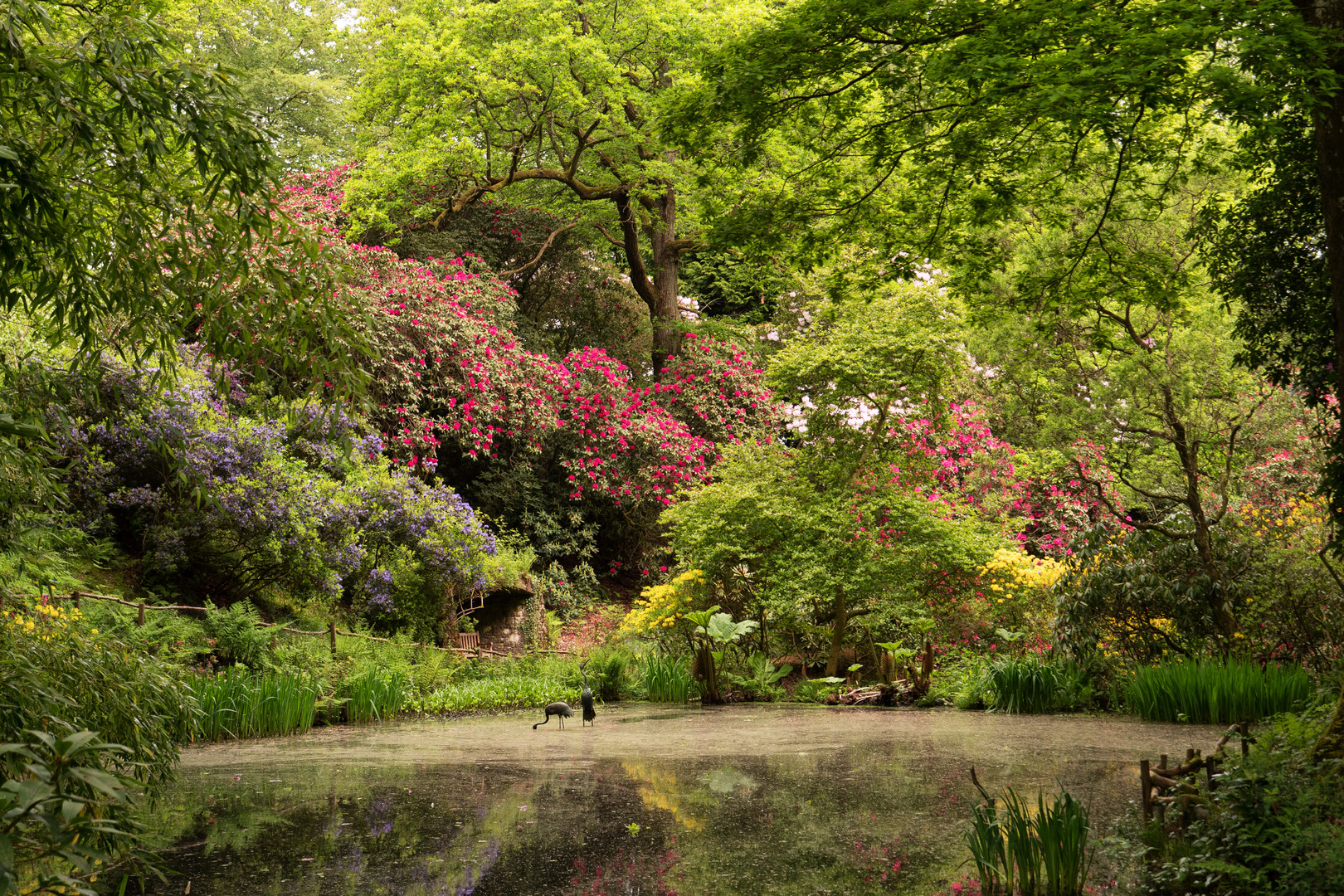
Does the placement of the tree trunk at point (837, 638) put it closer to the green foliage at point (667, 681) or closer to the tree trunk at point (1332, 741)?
the green foliage at point (667, 681)

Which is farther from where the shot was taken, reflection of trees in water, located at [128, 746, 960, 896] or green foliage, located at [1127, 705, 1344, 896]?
reflection of trees in water, located at [128, 746, 960, 896]

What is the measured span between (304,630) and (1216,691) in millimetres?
8631

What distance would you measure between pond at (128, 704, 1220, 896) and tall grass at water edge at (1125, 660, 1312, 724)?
19 centimetres

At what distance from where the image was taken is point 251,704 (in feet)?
25.8

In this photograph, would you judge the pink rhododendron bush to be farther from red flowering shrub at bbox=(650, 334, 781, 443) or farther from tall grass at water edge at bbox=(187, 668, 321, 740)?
tall grass at water edge at bbox=(187, 668, 321, 740)

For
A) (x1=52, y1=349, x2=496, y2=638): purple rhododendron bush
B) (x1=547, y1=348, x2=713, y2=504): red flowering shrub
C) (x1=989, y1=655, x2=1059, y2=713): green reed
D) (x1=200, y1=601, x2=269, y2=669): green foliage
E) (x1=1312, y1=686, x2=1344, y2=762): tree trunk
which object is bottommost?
(x1=989, y1=655, x2=1059, y2=713): green reed

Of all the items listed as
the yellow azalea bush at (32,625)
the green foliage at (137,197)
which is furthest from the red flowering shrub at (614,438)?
the green foliage at (137,197)

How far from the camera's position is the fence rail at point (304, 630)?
7.21m

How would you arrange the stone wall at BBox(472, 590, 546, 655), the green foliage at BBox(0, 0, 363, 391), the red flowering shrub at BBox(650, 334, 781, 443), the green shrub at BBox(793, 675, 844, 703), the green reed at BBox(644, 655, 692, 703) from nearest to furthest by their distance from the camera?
the green foliage at BBox(0, 0, 363, 391) → the green shrub at BBox(793, 675, 844, 703) → the green reed at BBox(644, 655, 692, 703) → the stone wall at BBox(472, 590, 546, 655) → the red flowering shrub at BBox(650, 334, 781, 443)

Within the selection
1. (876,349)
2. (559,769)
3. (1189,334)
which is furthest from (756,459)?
(559,769)

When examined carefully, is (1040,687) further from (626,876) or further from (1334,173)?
(626,876)

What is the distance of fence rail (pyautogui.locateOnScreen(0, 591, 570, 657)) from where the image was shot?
284 inches

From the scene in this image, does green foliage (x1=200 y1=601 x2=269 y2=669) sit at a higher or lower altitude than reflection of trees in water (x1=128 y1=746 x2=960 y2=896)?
higher

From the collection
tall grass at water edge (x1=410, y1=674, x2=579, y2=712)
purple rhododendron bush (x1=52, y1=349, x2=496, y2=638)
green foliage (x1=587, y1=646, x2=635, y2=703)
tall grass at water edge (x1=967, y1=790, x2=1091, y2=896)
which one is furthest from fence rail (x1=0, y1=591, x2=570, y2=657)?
tall grass at water edge (x1=967, y1=790, x2=1091, y2=896)
